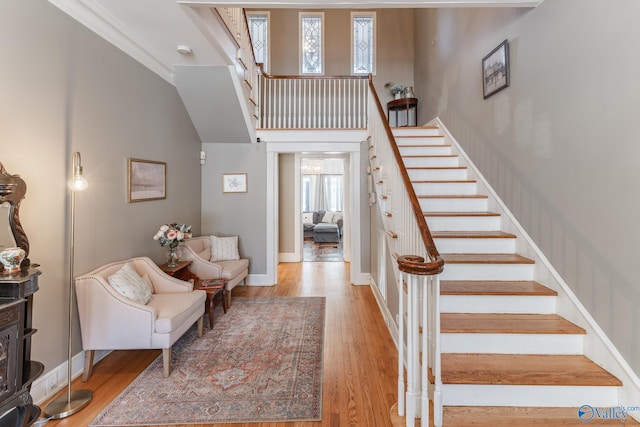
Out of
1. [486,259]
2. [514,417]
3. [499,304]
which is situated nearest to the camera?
[514,417]

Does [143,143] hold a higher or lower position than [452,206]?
higher

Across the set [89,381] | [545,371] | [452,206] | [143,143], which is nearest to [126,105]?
[143,143]

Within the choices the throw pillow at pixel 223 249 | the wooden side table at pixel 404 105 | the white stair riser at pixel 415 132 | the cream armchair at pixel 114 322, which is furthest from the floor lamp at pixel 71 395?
the wooden side table at pixel 404 105

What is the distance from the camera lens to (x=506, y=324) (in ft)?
6.75

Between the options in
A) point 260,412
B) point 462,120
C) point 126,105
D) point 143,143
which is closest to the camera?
point 260,412

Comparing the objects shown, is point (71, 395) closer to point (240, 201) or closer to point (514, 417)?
point (514, 417)

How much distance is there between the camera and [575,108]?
2.07 m

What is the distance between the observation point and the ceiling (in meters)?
2.19

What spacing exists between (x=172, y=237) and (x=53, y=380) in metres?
1.48

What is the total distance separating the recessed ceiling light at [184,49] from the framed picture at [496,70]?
3.12 meters

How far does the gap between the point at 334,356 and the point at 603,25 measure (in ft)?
9.97

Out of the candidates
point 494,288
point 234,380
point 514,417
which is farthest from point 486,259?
point 234,380

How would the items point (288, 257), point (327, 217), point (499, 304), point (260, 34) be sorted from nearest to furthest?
point (499, 304)
point (260, 34)
point (288, 257)
point (327, 217)

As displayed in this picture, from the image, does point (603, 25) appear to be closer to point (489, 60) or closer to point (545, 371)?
point (489, 60)
